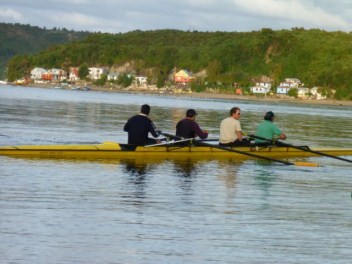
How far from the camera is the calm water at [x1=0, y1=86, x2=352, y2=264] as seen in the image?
10633 mm

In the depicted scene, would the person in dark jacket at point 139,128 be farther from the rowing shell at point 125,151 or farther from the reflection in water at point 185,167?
the reflection in water at point 185,167

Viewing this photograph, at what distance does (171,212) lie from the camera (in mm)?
13562

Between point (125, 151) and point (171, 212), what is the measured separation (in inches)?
273

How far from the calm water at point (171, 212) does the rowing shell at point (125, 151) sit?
256mm

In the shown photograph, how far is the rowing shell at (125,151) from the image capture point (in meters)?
19.5

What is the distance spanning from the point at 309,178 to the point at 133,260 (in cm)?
1035

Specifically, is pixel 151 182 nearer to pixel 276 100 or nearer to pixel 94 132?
pixel 94 132

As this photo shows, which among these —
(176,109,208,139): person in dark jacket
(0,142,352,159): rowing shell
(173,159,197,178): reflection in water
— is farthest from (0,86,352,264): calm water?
(176,109,208,139): person in dark jacket

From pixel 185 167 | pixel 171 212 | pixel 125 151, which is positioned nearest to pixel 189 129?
pixel 185 167

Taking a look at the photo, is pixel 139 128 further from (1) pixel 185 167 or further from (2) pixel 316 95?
(2) pixel 316 95

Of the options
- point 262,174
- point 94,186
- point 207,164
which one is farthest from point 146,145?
point 94,186

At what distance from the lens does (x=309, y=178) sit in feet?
64.9

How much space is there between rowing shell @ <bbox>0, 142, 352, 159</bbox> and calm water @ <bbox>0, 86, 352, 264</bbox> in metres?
0.26

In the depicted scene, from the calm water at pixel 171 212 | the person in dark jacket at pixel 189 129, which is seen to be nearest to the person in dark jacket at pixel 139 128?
the calm water at pixel 171 212
